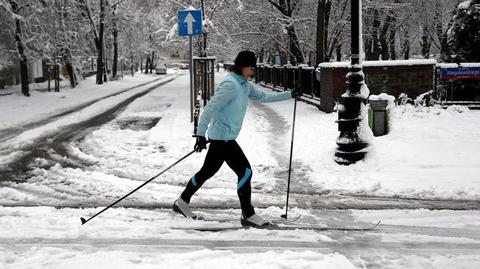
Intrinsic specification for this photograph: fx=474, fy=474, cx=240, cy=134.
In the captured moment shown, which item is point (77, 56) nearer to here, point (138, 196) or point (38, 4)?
point (38, 4)

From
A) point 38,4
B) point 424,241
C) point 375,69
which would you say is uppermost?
point 38,4

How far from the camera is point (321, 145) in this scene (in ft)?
32.0

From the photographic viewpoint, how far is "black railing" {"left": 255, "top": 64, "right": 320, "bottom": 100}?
1850 cm

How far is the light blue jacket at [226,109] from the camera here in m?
4.94

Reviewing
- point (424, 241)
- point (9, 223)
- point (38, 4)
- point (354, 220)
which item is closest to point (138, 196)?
point (9, 223)

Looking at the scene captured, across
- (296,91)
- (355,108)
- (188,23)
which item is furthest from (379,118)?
(188,23)

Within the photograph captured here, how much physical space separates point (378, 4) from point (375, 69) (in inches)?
365

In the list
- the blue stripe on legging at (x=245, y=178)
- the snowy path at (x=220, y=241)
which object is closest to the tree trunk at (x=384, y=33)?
the snowy path at (x=220, y=241)

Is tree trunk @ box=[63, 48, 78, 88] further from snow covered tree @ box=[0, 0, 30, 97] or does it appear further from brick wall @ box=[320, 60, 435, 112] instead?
brick wall @ box=[320, 60, 435, 112]

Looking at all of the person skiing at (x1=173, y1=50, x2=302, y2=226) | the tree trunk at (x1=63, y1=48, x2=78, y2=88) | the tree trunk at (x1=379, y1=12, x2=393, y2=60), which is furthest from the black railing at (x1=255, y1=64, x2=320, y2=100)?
the tree trunk at (x1=63, y1=48, x2=78, y2=88)

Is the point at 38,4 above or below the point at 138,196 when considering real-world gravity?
above

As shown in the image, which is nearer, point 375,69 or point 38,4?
point 375,69

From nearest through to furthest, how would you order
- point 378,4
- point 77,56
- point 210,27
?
point 378,4
point 210,27
point 77,56

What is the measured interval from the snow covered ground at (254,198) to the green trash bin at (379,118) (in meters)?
0.21
